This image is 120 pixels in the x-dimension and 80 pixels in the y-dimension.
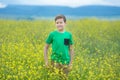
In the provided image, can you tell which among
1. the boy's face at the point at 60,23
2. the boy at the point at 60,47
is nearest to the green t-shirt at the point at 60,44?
the boy at the point at 60,47

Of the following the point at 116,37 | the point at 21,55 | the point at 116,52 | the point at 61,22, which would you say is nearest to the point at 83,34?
→ the point at 116,37

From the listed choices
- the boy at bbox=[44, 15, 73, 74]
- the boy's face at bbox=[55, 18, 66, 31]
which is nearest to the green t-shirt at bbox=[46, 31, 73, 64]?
the boy at bbox=[44, 15, 73, 74]

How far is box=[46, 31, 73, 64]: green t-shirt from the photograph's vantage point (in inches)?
190

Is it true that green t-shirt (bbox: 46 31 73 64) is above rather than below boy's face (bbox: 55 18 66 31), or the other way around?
below

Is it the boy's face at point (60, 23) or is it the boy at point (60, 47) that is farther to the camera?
the boy at point (60, 47)

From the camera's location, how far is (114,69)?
624 cm

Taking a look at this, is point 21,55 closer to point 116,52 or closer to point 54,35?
point 54,35

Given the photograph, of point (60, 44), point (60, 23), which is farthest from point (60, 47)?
point (60, 23)

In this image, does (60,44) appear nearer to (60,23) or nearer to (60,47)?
(60,47)

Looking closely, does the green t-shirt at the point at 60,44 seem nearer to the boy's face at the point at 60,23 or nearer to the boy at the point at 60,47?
the boy at the point at 60,47

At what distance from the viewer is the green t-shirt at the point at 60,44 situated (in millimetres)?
4820

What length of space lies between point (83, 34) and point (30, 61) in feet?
16.5

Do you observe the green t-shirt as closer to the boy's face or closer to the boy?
the boy

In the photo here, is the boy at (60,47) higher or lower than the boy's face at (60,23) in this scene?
lower
